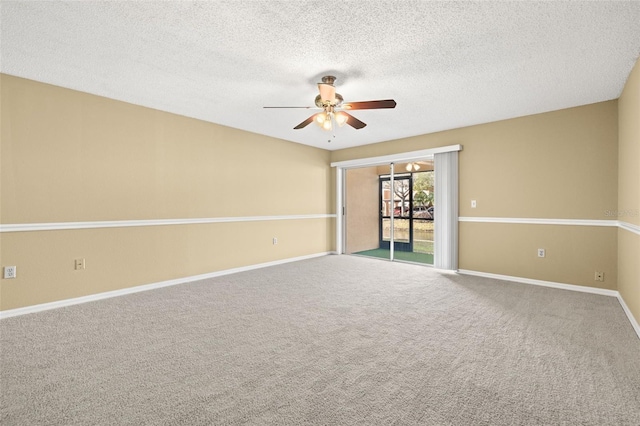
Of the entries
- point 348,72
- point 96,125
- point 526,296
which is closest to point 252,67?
point 348,72

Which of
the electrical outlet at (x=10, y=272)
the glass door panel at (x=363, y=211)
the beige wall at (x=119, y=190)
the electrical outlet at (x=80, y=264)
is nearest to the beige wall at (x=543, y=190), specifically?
the glass door panel at (x=363, y=211)

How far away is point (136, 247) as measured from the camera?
4.11 meters

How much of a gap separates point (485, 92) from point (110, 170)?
4817mm

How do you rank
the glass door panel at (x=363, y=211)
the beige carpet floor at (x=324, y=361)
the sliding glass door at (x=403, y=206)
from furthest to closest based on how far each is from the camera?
the glass door panel at (x=363, y=211), the sliding glass door at (x=403, y=206), the beige carpet floor at (x=324, y=361)

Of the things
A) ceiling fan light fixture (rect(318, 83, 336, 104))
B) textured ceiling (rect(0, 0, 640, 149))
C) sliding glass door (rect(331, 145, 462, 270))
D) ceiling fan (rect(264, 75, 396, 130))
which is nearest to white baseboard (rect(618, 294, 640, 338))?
sliding glass door (rect(331, 145, 462, 270))

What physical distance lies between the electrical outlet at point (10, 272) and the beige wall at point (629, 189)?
6.22m

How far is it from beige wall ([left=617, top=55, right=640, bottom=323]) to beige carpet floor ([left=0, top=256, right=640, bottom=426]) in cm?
35

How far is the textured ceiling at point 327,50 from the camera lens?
2.13m

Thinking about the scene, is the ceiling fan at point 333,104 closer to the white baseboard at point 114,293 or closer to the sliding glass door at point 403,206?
the sliding glass door at point 403,206

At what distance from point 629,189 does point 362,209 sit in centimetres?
486

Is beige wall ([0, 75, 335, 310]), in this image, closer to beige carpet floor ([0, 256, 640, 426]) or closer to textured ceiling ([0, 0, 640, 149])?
textured ceiling ([0, 0, 640, 149])

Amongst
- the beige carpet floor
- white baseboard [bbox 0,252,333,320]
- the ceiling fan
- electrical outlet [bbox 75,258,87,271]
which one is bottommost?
the beige carpet floor

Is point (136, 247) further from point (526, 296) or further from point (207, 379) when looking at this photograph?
point (526, 296)

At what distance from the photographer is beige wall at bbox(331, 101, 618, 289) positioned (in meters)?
3.93
